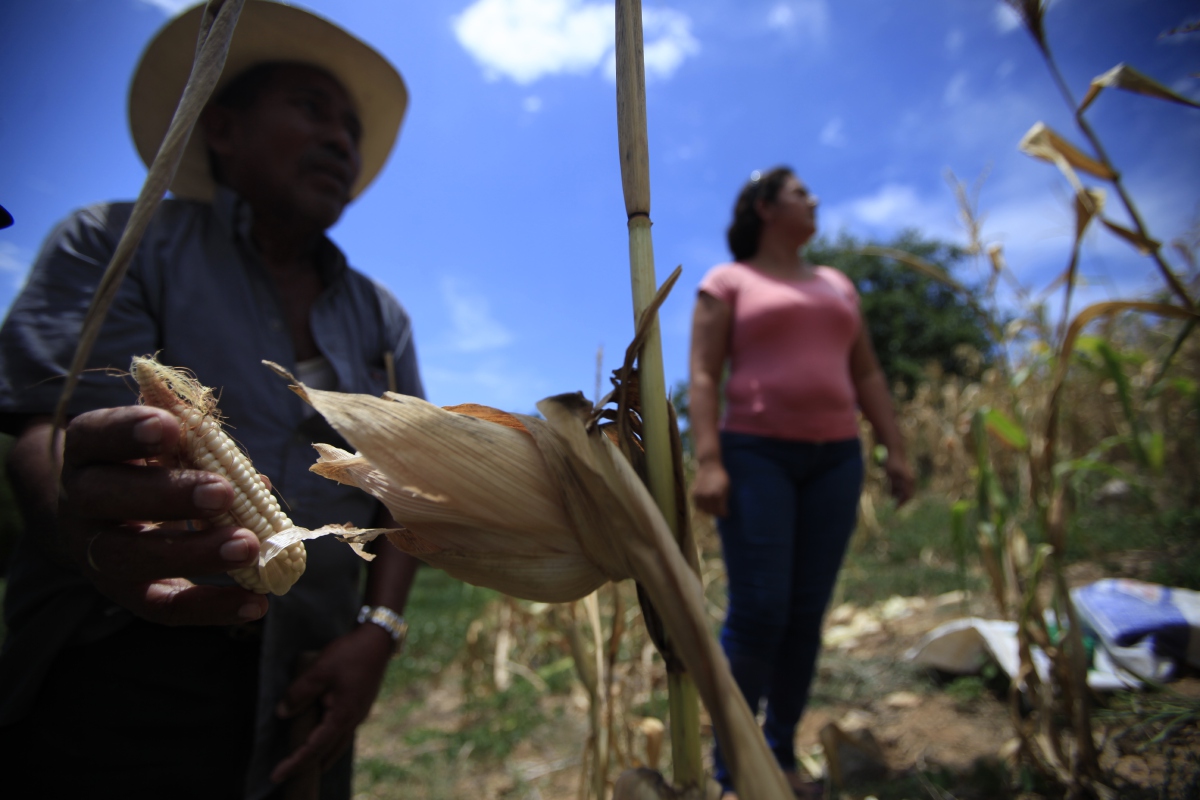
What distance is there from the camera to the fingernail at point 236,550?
1.46 feet

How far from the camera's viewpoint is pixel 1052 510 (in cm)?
156

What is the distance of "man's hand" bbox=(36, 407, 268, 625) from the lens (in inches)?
17.5

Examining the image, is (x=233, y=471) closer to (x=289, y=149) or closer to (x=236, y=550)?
(x=236, y=550)

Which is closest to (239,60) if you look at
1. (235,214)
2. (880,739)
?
(235,214)

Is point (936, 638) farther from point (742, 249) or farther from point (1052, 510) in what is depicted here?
point (742, 249)

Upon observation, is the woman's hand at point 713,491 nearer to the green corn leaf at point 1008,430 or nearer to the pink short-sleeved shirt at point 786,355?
the pink short-sleeved shirt at point 786,355

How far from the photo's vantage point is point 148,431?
44 cm

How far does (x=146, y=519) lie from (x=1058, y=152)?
1780 millimetres

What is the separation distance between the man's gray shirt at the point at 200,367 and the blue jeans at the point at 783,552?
0.99m

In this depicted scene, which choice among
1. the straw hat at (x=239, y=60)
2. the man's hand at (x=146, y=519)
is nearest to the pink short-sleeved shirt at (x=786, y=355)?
the straw hat at (x=239, y=60)

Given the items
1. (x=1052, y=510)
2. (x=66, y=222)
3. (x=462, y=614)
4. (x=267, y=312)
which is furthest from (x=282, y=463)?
(x=462, y=614)

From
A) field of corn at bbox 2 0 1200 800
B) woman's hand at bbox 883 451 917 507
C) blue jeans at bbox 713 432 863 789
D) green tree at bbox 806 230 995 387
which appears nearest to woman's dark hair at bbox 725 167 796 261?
field of corn at bbox 2 0 1200 800

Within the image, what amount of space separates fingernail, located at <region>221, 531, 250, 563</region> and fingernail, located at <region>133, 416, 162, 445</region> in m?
0.09

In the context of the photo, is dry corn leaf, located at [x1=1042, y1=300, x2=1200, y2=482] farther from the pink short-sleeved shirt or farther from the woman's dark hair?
the woman's dark hair
